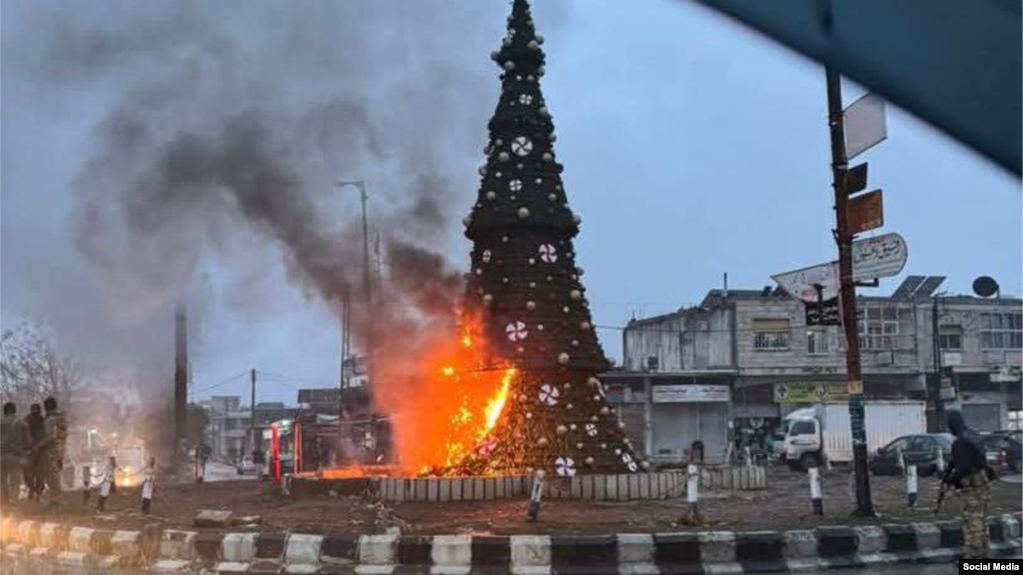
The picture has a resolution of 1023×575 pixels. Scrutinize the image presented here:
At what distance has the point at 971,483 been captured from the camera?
895 cm

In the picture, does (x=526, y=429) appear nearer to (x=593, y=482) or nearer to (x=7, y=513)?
(x=593, y=482)

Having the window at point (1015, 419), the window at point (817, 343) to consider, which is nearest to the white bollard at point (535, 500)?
the window at point (817, 343)

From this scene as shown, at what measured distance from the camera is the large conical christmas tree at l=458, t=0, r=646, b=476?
1428 centimetres

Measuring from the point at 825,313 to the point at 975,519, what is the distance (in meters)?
3.68

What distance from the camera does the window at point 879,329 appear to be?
46781 millimetres

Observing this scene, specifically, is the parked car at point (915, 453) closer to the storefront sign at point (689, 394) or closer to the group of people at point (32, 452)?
the storefront sign at point (689, 394)

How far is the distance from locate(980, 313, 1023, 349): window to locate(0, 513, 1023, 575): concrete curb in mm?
41124

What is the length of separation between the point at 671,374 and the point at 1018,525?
34.2 meters

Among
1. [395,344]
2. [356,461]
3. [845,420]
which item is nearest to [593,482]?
[395,344]

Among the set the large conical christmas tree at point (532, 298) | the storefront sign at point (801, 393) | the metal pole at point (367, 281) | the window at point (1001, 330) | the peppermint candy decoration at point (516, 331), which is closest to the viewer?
the large conical christmas tree at point (532, 298)

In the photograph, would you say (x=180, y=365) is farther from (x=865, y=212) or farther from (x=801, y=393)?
(x=801, y=393)

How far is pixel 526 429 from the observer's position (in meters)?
14.3

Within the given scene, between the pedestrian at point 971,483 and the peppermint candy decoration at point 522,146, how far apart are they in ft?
27.4

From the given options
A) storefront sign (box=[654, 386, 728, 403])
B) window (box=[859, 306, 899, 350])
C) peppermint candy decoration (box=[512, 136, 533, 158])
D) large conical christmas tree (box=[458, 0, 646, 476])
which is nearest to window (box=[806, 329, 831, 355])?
window (box=[859, 306, 899, 350])
